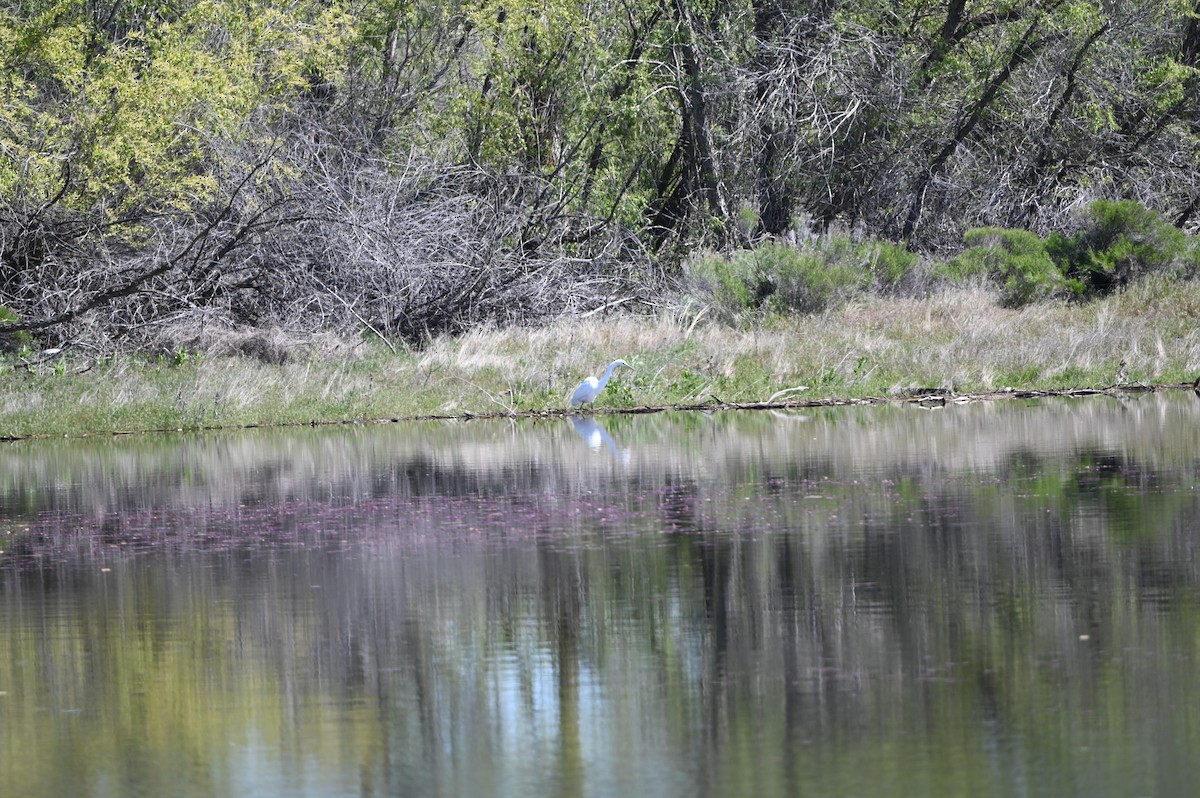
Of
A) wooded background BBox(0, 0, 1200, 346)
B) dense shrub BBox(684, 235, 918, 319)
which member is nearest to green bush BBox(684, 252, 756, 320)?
dense shrub BBox(684, 235, 918, 319)

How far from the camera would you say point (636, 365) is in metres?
25.2

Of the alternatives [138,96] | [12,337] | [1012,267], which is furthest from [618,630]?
[1012,267]

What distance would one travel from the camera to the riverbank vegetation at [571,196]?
2619 cm

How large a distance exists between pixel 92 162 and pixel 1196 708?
2260 centimetres

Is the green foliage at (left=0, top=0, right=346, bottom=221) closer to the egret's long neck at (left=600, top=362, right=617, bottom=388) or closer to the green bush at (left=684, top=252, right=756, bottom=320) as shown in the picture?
the green bush at (left=684, top=252, right=756, bottom=320)

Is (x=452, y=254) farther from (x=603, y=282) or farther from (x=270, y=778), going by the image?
(x=270, y=778)

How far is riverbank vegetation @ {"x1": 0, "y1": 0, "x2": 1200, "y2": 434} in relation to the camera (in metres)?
26.2

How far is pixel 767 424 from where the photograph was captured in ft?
70.8

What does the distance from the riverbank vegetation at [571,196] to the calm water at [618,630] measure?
29.9ft

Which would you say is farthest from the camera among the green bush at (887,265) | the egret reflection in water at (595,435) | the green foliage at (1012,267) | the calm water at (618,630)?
the green bush at (887,265)

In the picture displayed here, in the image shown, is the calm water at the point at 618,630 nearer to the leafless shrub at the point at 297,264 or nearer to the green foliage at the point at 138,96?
→ the green foliage at the point at 138,96

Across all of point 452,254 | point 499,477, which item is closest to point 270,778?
point 499,477

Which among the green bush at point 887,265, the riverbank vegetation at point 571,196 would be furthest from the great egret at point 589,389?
the green bush at point 887,265

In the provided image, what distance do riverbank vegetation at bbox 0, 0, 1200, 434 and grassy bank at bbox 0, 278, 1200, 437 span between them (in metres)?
0.08
